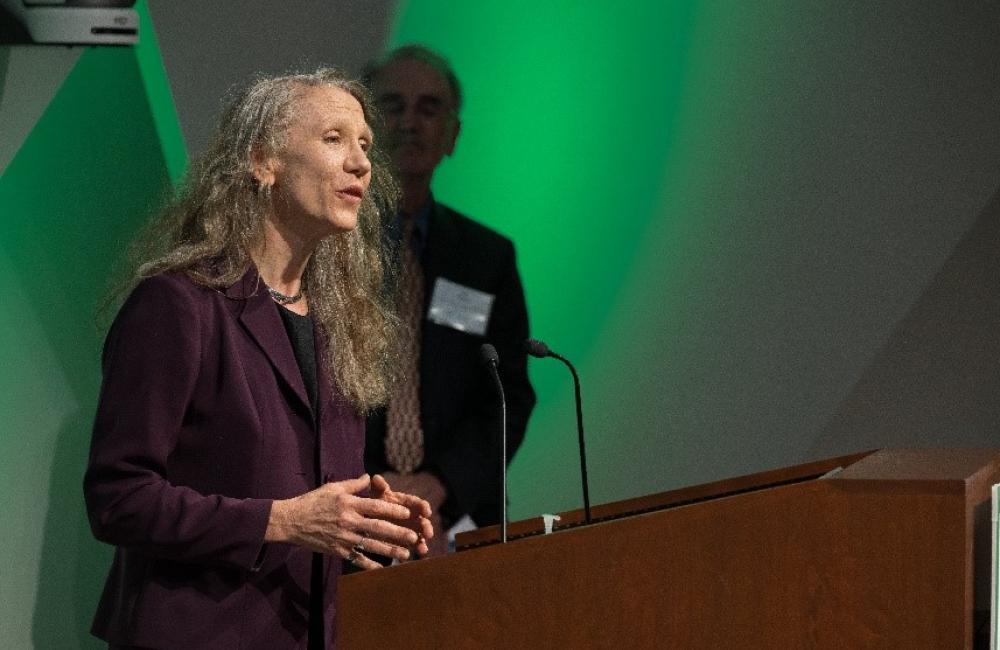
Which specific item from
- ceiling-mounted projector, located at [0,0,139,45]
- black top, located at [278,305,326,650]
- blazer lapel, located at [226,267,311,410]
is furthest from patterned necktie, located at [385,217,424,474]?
blazer lapel, located at [226,267,311,410]

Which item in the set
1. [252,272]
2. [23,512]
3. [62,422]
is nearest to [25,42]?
[62,422]

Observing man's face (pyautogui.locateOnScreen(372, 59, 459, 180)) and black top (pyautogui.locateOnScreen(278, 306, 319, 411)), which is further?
man's face (pyautogui.locateOnScreen(372, 59, 459, 180))

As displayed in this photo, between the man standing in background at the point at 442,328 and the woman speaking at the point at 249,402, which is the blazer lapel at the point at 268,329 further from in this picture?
the man standing in background at the point at 442,328

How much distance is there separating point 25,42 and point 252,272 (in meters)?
1.77

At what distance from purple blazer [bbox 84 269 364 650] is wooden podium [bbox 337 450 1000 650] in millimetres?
322

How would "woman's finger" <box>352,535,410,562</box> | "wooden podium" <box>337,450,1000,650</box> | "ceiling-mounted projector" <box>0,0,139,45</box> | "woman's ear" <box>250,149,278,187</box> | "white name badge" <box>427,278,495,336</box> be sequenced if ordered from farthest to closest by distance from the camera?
"white name badge" <box>427,278,495,336</box> < "ceiling-mounted projector" <box>0,0,139,45</box> < "woman's ear" <box>250,149,278,187</box> < "woman's finger" <box>352,535,410,562</box> < "wooden podium" <box>337,450,1000,650</box>

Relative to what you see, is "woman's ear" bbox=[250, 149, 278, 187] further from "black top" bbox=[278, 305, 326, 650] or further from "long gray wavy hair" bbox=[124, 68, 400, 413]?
"black top" bbox=[278, 305, 326, 650]

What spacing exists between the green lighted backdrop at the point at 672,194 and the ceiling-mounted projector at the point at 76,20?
0.43ft

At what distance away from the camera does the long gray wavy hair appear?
94.0 inches

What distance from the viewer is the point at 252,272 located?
2.36m

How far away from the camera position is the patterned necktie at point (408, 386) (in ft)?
12.4

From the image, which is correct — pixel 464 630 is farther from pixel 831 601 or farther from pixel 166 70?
pixel 166 70

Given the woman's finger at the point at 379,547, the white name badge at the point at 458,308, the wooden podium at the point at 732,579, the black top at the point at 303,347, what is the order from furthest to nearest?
1. the white name badge at the point at 458,308
2. the black top at the point at 303,347
3. the woman's finger at the point at 379,547
4. the wooden podium at the point at 732,579

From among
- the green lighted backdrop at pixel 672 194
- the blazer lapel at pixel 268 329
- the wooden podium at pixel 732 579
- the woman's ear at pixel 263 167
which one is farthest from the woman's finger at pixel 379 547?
the green lighted backdrop at pixel 672 194
